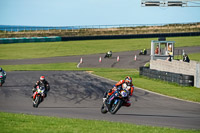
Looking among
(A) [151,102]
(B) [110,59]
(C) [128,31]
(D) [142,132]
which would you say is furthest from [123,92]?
(C) [128,31]

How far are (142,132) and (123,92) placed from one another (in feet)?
11.2

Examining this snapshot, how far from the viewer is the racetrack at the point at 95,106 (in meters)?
13.2

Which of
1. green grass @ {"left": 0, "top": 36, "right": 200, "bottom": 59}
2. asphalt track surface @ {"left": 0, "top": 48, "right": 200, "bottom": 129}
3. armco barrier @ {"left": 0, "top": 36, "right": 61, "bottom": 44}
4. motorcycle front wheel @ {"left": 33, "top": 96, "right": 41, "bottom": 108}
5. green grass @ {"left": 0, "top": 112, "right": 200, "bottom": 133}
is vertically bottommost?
asphalt track surface @ {"left": 0, "top": 48, "right": 200, "bottom": 129}

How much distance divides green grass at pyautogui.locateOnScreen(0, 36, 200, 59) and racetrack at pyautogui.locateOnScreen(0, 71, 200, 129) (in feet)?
106

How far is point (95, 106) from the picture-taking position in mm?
16375

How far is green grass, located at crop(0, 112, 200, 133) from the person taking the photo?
9.72m

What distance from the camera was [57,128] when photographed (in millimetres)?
10062

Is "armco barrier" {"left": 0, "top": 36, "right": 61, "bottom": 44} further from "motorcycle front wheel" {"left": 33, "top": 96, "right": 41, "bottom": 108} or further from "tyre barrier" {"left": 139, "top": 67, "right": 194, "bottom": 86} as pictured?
"motorcycle front wheel" {"left": 33, "top": 96, "right": 41, "bottom": 108}

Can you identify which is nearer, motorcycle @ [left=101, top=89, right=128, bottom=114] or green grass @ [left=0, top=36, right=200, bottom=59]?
motorcycle @ [left=101, top=89, right=128, bottom=114]

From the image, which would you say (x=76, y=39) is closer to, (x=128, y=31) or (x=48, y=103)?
(x=128, y=31)

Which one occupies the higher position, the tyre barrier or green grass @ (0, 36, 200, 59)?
green grass @ (0, 36, 200, 59)

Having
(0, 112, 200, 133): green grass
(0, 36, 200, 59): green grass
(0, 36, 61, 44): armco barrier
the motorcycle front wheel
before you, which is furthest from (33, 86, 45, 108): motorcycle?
(0, 36, 61, 44): armco barrier

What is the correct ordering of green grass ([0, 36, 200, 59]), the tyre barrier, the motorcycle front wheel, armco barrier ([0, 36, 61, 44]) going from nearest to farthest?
the motorcycle front wheel < the tyre barrier < green grass ([0, 36, 200, 59]) < armco barrier ([0, 36, 61, 44])

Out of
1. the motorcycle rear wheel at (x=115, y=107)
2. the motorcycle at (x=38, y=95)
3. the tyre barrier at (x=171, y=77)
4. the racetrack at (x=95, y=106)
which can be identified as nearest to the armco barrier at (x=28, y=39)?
the tyre barrier at (x=171, y=77)
